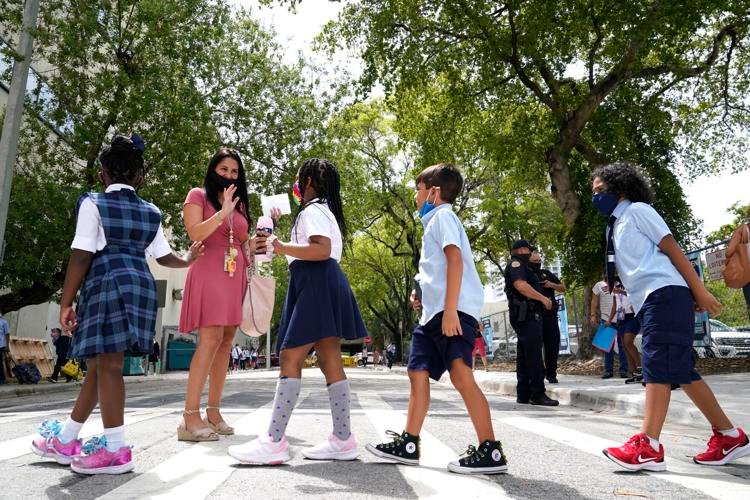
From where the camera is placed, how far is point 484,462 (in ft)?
12.0

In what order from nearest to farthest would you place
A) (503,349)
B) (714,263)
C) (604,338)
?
(604,338) → (714,263) → (503,349)

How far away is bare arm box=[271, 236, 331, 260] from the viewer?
12.5 feet

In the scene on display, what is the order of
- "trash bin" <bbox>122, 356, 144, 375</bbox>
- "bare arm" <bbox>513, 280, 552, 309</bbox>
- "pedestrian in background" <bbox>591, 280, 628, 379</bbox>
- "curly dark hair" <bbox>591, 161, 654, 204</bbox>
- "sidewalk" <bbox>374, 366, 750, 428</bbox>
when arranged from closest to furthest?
1. "curly dark hair" <bbox>591, 161, 654, 204</bbox>
2. "sidewalk" <bbox>374, 366, 750, 428</bbox>
3. "bare arm" <bbox>513, 280, 552, 309</bbox>
4. "pedestrian in background" <bbox>591, 280, 628, 379</bbox>
5. "trash bin" <bbox>122, 356, 144, 375</bbox>

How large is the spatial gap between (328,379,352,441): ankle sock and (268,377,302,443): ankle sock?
0.81ft

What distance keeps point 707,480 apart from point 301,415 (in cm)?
413

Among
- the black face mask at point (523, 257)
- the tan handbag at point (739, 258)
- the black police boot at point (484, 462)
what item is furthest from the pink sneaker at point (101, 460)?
the black face mask at point (523, 257)

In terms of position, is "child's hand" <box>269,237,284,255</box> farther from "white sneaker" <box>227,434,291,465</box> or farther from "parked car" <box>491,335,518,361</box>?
"parked car" <box>491,335,518,361</box>

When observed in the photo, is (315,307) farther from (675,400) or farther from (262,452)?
(675,400)

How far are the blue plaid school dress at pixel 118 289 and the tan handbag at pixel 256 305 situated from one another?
101cm

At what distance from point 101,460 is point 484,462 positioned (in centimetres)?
196

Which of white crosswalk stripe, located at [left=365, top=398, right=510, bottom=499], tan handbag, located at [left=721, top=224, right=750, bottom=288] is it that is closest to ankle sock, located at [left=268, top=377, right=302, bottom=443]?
white crosswalk stripe, located at [left=365, top=398, right=510, bottom=499]

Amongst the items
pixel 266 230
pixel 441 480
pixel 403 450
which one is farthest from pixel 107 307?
pixel 441 480

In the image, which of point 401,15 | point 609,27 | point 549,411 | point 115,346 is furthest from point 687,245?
point 115,346

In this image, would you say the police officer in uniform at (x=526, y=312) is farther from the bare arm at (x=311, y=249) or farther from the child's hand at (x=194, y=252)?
the bare arm at (x=311, y=249)
